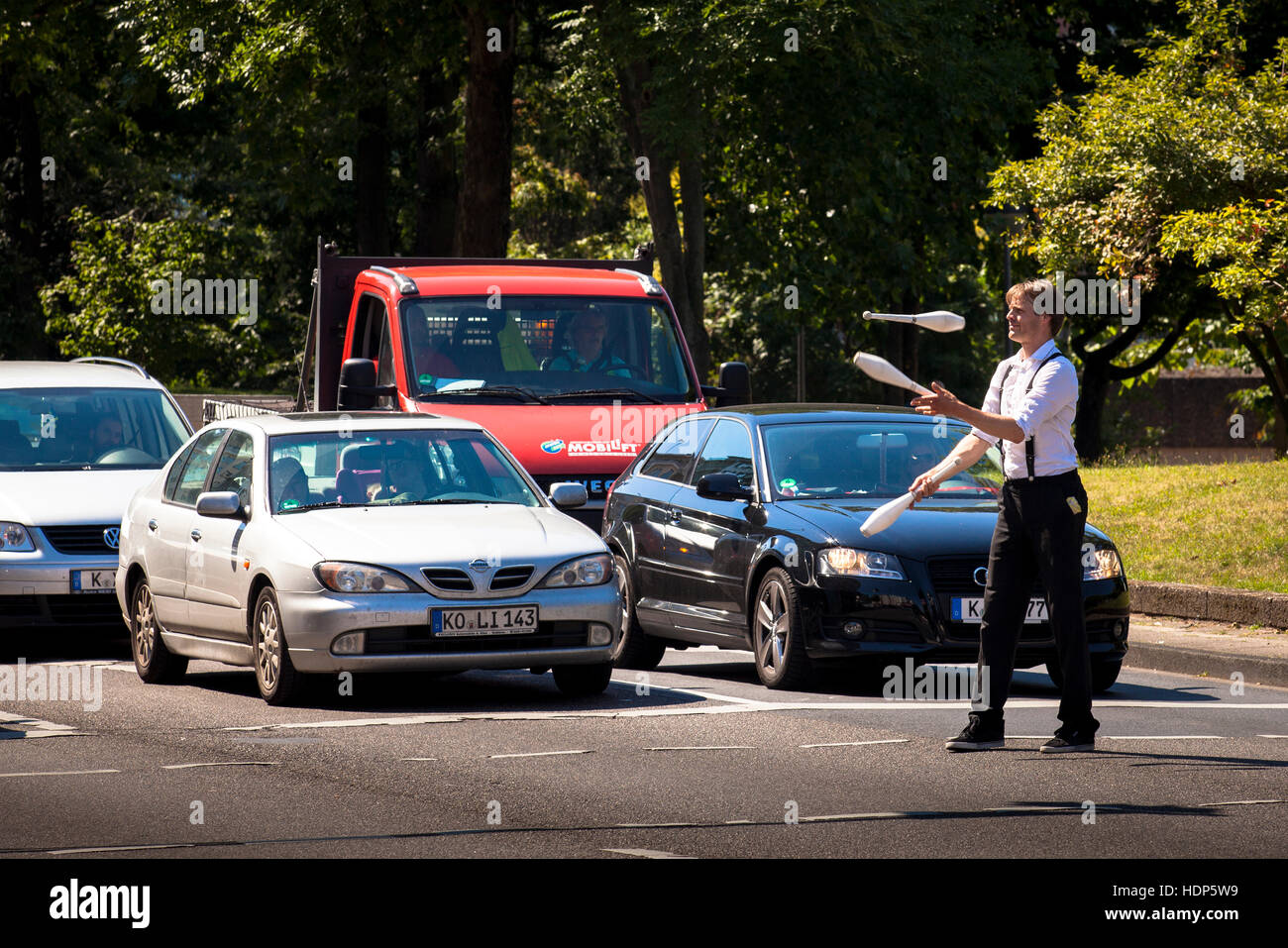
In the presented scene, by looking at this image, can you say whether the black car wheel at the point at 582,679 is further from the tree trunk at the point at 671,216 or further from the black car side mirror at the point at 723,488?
the tree trunk at the point at 671,216

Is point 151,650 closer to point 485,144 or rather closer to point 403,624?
point 403,624

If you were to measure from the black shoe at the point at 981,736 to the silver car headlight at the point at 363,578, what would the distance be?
9.45ft

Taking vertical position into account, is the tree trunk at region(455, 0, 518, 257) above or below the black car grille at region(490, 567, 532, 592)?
above

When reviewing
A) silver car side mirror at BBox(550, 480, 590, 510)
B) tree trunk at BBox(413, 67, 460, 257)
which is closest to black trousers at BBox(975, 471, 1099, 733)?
silver car side mirror at BBox(550, 480, 590, 510)

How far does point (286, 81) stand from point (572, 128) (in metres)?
7.08

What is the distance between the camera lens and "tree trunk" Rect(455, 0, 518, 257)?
2575 cm

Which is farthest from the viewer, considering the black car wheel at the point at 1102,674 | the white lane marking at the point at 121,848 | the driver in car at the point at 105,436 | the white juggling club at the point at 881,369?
the driver in car at the point at 105,436

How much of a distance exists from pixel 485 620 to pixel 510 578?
0.26 meters

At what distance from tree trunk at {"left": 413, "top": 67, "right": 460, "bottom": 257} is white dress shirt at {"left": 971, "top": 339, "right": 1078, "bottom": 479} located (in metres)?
25.3

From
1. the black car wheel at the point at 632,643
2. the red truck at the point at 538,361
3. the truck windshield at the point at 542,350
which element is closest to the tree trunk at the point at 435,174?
the red truck at the point at 538,361

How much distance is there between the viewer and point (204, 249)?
4238 cm

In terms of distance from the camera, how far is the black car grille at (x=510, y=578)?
34.0ft

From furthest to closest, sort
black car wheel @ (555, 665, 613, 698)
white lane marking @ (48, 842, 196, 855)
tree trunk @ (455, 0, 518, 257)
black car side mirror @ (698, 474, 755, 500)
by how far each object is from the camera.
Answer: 1. tree trunk @ (455, 0, 518, 257)
2. black car side mirror @ (698, 474, 755, 500)
3. black car wheel @ (555, 665, 613, 698)
4. white lane marking @ (48, 842, 196, 855)

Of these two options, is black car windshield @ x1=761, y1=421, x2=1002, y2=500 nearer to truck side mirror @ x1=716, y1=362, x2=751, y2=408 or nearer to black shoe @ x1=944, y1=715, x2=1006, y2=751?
black shoe @ x1=944, y1=715, x2=1006, y2=751
